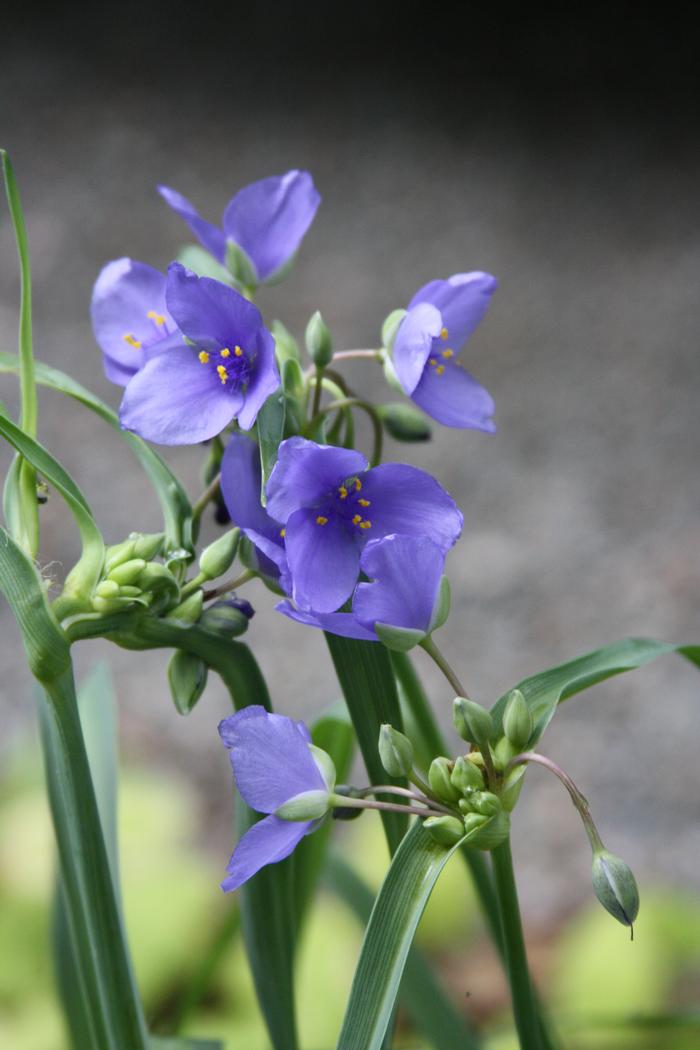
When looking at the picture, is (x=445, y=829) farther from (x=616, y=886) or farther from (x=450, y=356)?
(x=450, y=356)

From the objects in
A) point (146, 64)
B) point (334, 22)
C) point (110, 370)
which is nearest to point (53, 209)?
point (146, 64)

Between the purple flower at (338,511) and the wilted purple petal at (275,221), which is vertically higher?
the wilted purple petal at (275,221)

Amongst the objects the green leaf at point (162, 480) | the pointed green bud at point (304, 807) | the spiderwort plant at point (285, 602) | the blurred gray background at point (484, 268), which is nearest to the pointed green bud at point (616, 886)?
the spiderwort plant at point (285, 602)

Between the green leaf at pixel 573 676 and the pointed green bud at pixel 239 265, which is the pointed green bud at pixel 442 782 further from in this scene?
the pointed green bud at pixel 239 265

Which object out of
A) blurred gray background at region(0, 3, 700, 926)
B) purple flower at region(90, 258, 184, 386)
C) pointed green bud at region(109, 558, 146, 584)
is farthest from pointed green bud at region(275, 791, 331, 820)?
blurred gray background at region(0, 3, 700, 926)

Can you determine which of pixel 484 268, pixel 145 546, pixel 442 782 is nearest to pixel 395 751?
pixel 442 782

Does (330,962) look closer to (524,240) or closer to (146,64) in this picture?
(524,240)
